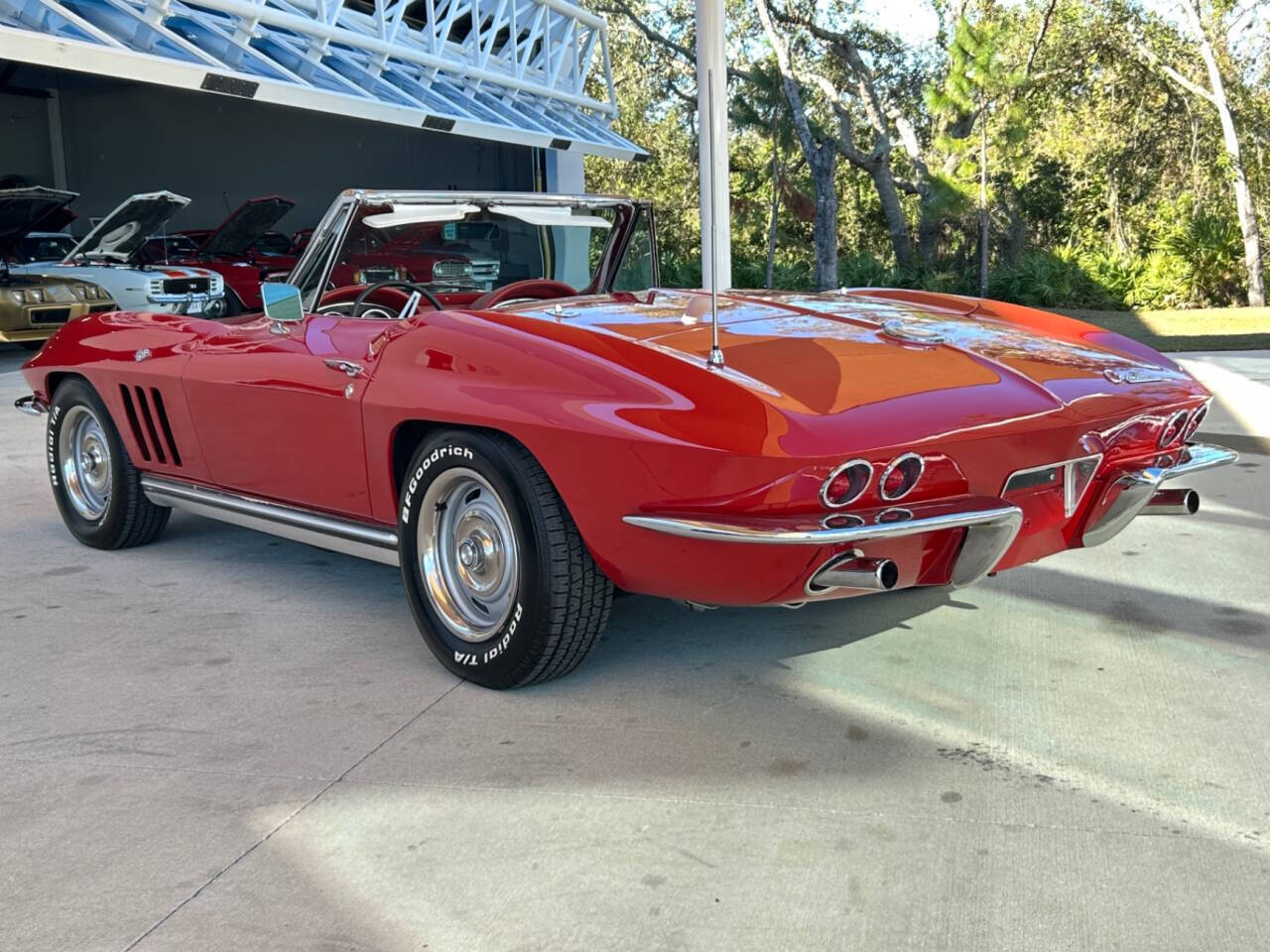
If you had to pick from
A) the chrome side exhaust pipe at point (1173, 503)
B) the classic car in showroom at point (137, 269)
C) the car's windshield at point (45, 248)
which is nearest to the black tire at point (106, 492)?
the chrome side exhaust pipe at point (1173, 503)

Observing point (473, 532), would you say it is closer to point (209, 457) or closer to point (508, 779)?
point (508, 779)

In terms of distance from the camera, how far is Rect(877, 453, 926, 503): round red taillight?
120 inches

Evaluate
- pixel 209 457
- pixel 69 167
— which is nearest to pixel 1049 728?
pixel 209 457

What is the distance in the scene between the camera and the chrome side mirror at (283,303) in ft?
13.5

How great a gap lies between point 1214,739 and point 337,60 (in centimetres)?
1710

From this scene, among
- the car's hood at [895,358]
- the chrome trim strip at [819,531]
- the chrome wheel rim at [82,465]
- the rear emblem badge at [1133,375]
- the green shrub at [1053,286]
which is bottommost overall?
the green shrub at [1053,286]

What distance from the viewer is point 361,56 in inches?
741

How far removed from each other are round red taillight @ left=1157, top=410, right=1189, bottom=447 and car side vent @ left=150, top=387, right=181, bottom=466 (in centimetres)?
336

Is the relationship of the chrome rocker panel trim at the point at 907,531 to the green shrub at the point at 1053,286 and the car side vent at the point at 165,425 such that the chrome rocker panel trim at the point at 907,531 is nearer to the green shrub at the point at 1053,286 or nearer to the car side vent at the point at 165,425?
the car side vent at the point at 165,425

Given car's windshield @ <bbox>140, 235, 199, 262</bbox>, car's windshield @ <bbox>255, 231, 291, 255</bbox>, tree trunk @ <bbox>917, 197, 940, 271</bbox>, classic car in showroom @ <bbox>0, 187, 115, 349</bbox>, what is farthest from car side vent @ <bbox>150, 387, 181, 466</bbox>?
tree trunk @ <bbox>917, 197, 940, 271</bbox>

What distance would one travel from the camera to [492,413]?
335 centimetres

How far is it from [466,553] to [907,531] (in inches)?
50.1

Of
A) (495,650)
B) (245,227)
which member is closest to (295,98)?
(245,227)

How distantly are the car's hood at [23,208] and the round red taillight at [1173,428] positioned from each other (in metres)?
12.5
